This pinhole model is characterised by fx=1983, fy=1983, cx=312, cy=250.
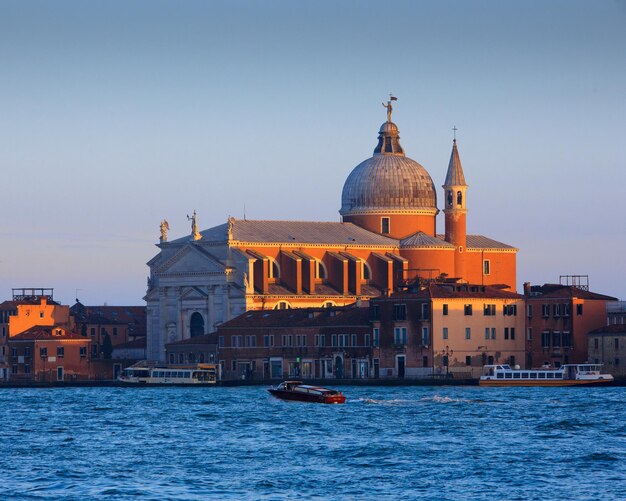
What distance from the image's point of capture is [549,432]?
60.4m

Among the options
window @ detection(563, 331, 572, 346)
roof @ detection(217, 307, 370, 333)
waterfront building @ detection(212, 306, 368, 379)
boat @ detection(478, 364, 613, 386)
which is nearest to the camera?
boat @ detection(478, 364, 613, 386)

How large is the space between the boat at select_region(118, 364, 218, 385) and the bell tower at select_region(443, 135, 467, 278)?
2077cm

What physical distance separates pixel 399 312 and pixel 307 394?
62.5ft

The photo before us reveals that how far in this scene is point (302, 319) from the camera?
103 m

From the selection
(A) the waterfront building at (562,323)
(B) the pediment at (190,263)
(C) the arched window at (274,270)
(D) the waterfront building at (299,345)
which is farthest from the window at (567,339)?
(B) the pediment at (190,263)

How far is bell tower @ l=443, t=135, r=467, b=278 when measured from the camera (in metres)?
118

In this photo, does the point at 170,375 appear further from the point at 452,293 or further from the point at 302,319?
the point at 452,293

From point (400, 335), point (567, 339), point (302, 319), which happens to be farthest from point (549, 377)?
point (302, 319)

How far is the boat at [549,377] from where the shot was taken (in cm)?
9100

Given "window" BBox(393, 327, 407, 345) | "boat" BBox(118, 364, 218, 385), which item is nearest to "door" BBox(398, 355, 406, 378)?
"window" BBox(393, 327, 407, 345)

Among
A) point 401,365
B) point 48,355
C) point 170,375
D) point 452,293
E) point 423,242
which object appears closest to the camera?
point 452,293

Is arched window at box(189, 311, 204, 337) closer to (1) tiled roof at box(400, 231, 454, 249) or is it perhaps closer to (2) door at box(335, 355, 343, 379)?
(1) tiled roof at box(400, 231, 454, 249)

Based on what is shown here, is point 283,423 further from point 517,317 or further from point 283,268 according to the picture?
point 283,268

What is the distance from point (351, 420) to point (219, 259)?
1798 inches
